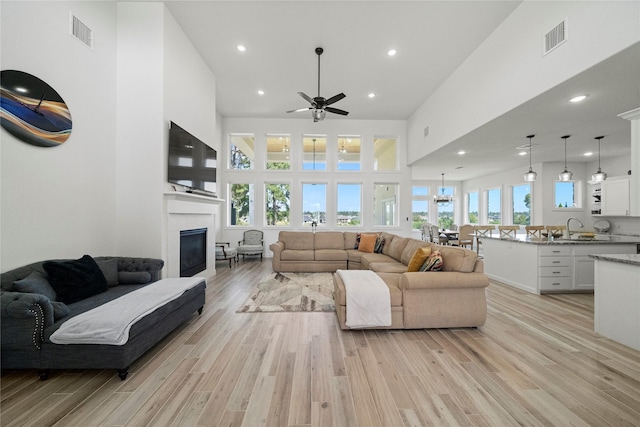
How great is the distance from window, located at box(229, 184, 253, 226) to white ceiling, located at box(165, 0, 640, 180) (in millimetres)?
2590

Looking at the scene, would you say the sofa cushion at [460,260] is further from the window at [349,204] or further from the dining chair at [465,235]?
the dining chair at [465,235]

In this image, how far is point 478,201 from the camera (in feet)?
35.3

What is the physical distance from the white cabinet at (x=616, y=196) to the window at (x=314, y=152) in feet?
23.4

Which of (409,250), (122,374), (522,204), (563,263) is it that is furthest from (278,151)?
(522,204)

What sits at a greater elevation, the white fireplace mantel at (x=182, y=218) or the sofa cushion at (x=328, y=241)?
the white fireplace mantel at (x=182, y=218)

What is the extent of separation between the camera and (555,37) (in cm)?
279

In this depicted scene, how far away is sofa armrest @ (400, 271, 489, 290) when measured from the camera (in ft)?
8.82

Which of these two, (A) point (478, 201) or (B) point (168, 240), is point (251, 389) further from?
(A) point (478, 201)

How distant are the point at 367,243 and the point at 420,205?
23.2ft

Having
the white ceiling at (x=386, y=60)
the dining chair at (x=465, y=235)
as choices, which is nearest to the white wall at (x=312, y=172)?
the white ceiling at (x=386, y=60)

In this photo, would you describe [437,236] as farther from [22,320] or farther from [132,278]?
[22,320]

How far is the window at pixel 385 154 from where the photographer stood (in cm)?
799

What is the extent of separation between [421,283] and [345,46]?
4096mm

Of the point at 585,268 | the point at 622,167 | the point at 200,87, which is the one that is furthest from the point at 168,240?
the point at 622,167
